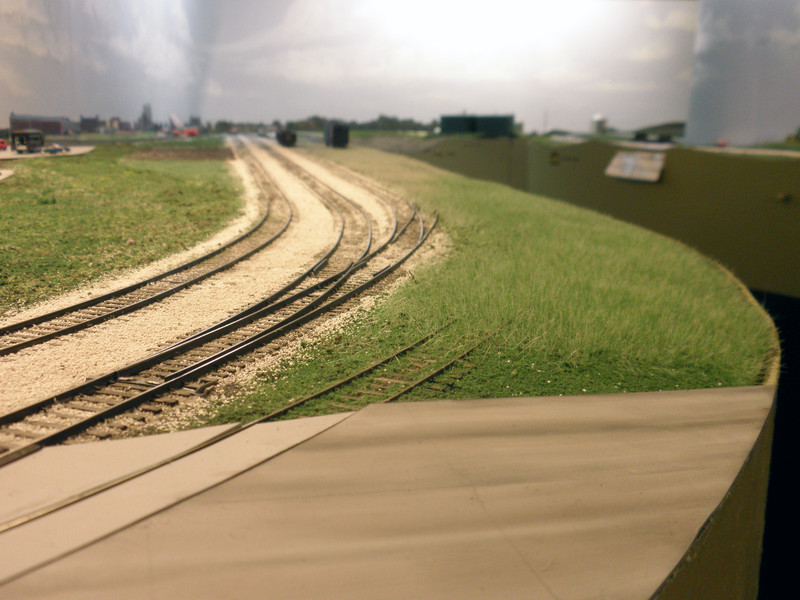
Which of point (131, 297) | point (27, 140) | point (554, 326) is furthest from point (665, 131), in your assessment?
point (131, 297)

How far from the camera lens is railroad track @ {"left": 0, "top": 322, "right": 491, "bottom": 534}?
5.72 meters

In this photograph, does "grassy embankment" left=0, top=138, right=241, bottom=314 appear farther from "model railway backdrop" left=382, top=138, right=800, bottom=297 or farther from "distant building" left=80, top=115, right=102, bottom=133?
"model railway backdrop" left=382, top=138, right=800, bottom=297

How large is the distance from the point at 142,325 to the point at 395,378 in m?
4.46

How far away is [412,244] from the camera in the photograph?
50.5ft

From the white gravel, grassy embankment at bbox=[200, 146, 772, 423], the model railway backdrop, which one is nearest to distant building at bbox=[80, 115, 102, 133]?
the white gravel

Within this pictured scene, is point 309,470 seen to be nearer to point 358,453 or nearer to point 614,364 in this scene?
point 358,453

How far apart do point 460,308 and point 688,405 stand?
412 centimetres

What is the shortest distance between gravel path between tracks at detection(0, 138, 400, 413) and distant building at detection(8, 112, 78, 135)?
463 cm

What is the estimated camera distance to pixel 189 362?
25.5 ft

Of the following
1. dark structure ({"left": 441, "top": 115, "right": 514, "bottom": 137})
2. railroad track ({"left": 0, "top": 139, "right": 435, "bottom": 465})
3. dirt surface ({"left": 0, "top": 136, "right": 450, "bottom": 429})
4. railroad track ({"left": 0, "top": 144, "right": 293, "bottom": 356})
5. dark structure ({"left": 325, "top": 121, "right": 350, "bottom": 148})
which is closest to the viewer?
railroad track ({"left": 0, "top": 139, "right": 435, "bottom": 465})

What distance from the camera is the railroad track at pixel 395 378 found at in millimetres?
5719

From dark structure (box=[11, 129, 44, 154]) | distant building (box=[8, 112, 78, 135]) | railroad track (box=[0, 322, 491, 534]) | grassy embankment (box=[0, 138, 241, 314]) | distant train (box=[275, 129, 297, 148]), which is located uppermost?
distant train (box=[275, 129, 297, 148])

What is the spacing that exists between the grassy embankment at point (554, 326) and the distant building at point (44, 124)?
9738mm

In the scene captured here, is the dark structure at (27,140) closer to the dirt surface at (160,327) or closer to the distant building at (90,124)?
the distant building at (90,124)
